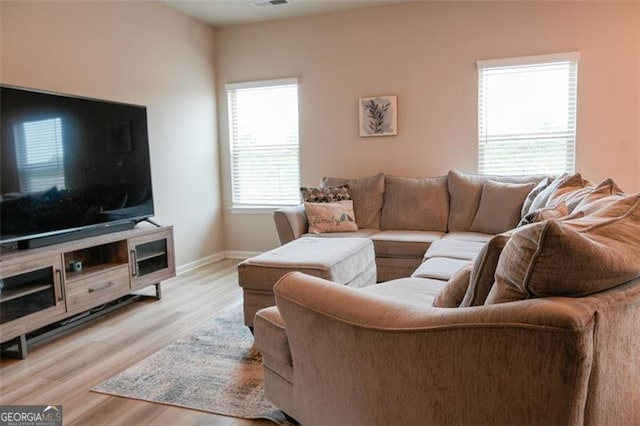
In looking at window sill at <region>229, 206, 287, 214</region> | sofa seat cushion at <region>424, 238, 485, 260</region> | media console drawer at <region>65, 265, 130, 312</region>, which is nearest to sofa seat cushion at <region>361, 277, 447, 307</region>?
sofa seat cushion at <region>424, 238, 485, 260</region>

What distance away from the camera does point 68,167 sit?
3035 millimetres

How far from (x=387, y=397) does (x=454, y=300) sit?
377 mm

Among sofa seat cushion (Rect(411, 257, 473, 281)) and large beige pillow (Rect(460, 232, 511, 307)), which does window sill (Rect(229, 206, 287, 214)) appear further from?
large beige pillow (Rect(460, 232, 511, 307))

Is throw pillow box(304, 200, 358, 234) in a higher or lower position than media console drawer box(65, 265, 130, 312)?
higher

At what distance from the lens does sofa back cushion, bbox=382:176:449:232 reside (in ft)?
13.5

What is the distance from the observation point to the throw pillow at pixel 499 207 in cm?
369

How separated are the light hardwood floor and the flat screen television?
0.68 metres

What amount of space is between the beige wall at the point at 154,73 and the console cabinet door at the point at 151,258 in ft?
2.21

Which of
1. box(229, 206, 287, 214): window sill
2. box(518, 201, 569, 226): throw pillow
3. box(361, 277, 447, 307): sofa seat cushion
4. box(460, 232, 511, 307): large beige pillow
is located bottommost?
box(361, 277, 447, 307): sofa seat cushion

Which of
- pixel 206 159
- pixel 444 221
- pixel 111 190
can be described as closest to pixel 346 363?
pixel 111 190

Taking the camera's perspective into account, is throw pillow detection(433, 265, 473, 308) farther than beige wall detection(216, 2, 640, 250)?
No

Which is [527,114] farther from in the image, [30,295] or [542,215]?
[30,295]

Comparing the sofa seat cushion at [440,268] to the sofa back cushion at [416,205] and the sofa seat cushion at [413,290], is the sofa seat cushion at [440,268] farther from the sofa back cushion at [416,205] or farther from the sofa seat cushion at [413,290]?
the sofa back cushion at [416,205]

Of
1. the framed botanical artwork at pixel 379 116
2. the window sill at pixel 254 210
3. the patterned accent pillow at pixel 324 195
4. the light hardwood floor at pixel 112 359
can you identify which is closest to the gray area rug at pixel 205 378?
the light hardwood floor at pixel 112 359
